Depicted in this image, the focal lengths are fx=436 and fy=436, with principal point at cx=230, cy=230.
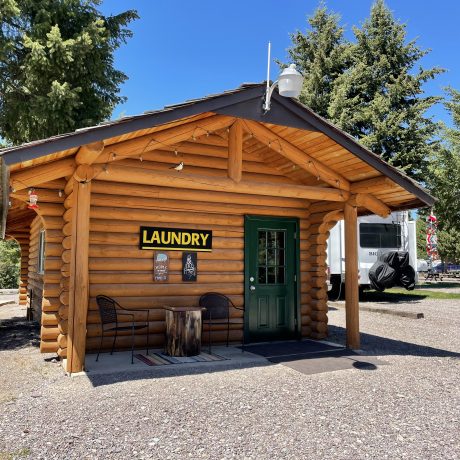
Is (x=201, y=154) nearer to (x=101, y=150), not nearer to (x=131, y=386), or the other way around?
(x=101, y=150)

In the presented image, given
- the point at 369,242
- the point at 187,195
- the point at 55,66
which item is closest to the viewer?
the point at 187,195

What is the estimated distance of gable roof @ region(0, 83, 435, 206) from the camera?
16.2 ft

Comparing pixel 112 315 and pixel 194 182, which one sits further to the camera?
pixel 112 315

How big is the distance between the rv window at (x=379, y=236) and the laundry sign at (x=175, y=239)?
30.0 ft

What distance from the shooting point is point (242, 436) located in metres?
3.78

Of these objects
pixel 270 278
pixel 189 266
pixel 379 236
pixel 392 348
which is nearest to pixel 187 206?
pixel 189 266

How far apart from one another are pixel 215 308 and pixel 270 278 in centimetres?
141

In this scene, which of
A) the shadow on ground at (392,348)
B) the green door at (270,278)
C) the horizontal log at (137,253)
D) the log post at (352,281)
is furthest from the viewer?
the green door at (270,278)

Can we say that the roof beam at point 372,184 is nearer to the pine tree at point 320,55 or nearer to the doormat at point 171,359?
the doormat at point 171,359

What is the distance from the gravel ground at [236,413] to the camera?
3.53 m

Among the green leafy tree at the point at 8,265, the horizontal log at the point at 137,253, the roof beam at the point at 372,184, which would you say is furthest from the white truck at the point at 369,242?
the green leafy tree at the point at 8,265

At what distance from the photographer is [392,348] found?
299 inches

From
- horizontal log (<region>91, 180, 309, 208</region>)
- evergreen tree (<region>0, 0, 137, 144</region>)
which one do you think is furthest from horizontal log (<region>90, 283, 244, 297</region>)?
evergreen tree (<region>0, 0, 137, 144</region>)

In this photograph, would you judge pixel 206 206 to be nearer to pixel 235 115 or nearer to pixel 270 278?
pixel 270 278
